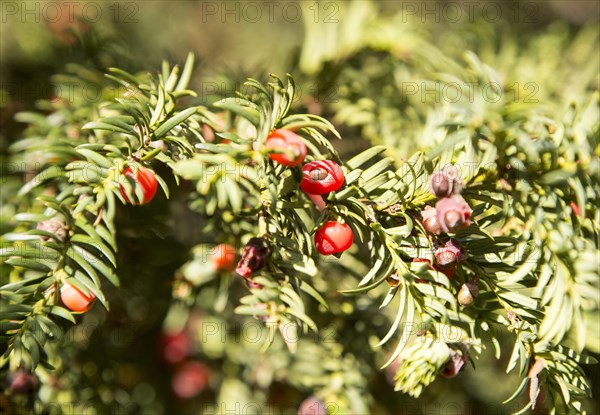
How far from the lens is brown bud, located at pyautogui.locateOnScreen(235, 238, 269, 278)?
26.0 inches

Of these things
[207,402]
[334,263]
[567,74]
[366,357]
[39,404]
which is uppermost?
[567,74]

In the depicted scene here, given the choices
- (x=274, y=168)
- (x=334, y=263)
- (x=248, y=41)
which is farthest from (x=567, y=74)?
(x=248, y=41)

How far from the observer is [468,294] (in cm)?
63

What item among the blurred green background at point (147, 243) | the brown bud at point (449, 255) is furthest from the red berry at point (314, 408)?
the brown bud at point (449, 255)

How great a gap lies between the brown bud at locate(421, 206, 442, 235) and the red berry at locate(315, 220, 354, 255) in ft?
0.30

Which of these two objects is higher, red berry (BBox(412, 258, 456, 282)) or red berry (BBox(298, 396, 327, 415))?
red berry (BBox(412, 258, 456, 282))

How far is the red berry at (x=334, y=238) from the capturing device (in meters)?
0.63

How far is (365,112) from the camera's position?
1075mm

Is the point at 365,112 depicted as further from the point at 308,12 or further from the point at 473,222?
the point at 473,222

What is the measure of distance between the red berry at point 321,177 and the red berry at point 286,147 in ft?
0.11

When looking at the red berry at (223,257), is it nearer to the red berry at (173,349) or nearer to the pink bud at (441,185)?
the red berry at (173,349)

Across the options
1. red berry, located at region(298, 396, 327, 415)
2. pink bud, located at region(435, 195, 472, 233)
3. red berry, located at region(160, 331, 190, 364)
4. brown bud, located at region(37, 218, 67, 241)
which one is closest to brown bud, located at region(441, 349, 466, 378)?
pink bud, located at region(435, 195, 472, 233)

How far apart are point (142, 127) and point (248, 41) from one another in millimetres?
Answer: 1794

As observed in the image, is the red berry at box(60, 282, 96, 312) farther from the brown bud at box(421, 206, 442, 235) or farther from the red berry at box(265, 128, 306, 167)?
the brown bud at box(421, 206, 442, 235)
